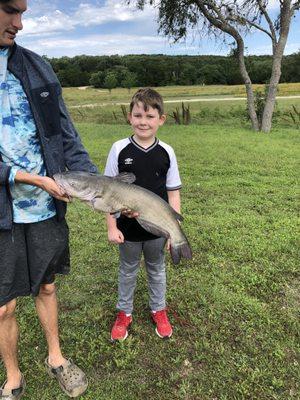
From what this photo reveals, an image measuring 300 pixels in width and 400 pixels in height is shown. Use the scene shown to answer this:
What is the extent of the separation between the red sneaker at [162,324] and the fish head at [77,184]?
148cm

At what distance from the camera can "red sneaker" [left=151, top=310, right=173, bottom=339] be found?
10.6ft

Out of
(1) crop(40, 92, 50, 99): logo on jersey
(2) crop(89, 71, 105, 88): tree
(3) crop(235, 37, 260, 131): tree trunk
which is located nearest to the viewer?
(1) crop(40, 92, 50, 99): logo on jersey

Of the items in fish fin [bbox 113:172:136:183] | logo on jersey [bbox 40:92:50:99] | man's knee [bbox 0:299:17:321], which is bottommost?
man's knee [bbox 0:299:17:321]

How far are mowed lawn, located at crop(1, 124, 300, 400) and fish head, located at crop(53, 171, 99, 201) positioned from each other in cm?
143

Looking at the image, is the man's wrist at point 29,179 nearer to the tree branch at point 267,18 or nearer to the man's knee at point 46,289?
the man's knee at point 46,289

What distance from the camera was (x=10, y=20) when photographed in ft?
6.68

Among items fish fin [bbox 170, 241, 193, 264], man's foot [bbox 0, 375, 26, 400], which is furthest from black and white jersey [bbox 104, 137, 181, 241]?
man's foot [bbox 0, 375, 26, 400]

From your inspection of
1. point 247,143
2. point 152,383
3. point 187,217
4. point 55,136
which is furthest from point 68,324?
point 247,143

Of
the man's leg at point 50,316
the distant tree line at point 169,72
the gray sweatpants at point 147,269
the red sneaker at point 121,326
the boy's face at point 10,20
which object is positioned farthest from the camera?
the distant tree line at point 169,72

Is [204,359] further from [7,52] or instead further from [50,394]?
[7,52]

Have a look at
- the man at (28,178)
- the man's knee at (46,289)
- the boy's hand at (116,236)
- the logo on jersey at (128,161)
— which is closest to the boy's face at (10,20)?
the man at (28,178)

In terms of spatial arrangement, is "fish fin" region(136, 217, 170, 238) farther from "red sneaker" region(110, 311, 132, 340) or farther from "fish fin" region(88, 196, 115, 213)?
"red sneaker" region(110, 311, 132, 340)

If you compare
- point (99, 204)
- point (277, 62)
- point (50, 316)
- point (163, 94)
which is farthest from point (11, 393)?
point (163, 94)

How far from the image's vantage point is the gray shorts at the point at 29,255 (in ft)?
7.75
